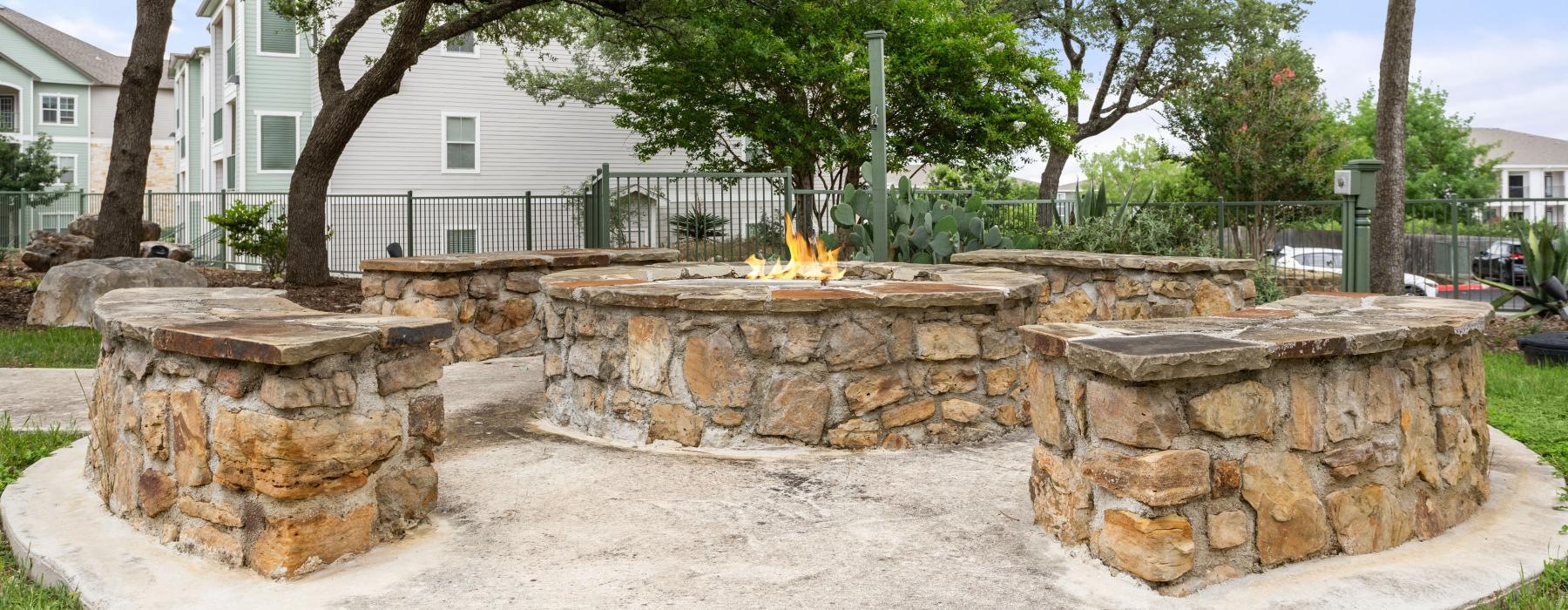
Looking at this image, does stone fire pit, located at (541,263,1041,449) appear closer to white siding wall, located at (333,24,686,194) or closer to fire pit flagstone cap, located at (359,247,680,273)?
fire pit flagstone cap, located at (359,247,680,273)

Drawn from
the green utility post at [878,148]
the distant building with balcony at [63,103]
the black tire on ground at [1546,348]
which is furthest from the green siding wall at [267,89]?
the black tire on ground at [1546,348]

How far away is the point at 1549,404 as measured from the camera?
264 inches

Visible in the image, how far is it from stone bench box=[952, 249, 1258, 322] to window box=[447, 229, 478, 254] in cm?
1485

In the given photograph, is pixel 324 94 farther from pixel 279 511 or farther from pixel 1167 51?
pixel 1167 51

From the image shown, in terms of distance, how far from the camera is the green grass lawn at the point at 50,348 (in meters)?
8.90

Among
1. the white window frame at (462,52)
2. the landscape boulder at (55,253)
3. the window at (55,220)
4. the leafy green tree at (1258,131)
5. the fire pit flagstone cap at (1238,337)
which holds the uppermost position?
the white window frame at (462,52)

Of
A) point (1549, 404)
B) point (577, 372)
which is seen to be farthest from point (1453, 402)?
point (577, 372)

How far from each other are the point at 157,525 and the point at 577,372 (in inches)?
90.5

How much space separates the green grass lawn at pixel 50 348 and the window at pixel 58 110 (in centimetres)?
3322

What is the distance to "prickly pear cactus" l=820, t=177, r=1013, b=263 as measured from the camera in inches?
413

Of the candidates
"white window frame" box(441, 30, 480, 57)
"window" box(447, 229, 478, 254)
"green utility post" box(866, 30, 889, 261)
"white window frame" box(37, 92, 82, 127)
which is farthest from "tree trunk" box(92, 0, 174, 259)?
"white window frame" box(37, 92, 82, 127)

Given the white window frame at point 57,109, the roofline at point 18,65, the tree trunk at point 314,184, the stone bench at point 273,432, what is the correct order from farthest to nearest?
the white window frame at point 57,109
the roofline at point 18,65
the tree trunk at point 314,184
the stone bench at point 273,432

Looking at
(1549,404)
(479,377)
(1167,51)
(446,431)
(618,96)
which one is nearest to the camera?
(446,431)

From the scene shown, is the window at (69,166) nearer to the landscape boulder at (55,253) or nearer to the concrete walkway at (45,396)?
the landscape boulder at (55,253)
